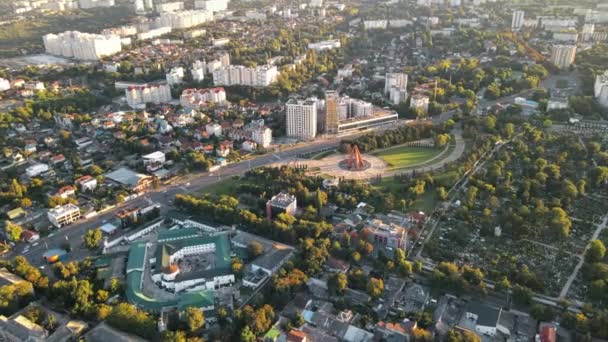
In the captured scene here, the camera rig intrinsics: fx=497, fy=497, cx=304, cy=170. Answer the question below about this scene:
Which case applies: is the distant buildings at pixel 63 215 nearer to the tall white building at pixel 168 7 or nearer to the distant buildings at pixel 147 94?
the distant buildings at pixel 147 94

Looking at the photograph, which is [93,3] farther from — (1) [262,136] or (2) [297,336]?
(2) [297,336]

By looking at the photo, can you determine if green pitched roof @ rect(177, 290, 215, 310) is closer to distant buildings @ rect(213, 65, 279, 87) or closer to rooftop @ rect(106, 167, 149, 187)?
rooftop @ rect(106, 167, 149, 187)

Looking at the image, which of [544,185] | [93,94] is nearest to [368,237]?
[544,185]

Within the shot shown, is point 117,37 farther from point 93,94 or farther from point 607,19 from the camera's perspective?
point 607,19

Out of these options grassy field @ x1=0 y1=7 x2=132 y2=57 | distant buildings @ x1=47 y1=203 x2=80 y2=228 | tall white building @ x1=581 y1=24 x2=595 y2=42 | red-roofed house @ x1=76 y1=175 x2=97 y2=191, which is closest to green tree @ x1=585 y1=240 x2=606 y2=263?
distant buildings @ x1=47 y1=203 x2=80 y2=228

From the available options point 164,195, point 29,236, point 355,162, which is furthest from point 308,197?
point 29,236
